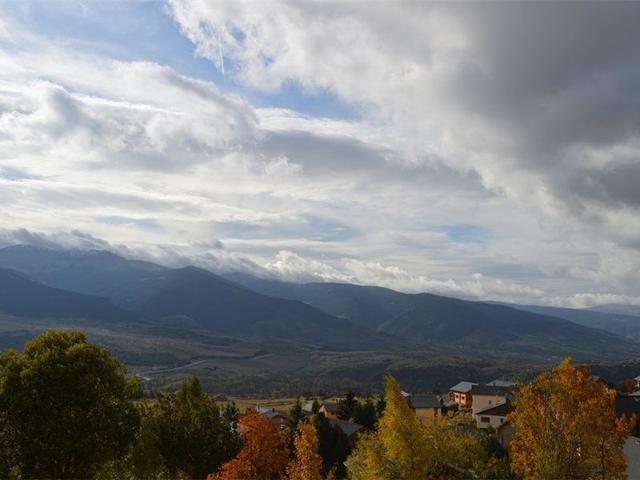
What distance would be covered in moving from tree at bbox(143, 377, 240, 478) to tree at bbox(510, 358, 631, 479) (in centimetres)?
2026

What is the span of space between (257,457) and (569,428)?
68.7 feet

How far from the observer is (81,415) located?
1131 inches

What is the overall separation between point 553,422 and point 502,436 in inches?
1571

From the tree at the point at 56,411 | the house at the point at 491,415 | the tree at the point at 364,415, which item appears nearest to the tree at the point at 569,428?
the tree at the point at 56,411

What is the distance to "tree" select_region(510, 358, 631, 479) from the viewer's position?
31.7 metres

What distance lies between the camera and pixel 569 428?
1253 inches

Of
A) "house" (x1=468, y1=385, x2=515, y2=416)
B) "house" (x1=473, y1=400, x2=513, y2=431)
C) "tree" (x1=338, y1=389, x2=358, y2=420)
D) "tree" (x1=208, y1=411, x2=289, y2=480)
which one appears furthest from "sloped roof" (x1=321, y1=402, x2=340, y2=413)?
"tree" (x1=208, y1=411, x2=289, y2=480)

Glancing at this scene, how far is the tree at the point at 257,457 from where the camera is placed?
125ft

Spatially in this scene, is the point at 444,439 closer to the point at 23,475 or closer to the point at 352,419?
the point at 23,475

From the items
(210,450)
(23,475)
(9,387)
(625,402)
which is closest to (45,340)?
(9,387)

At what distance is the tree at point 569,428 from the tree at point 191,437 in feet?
66.5

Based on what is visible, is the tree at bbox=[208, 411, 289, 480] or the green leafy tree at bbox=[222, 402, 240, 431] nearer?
the tree at bbox=[208, 411, 289, 480]

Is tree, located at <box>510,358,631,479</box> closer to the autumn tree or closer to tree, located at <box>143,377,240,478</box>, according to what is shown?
the autumn tree

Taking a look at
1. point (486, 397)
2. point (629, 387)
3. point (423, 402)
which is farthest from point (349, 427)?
point (629, 387)
